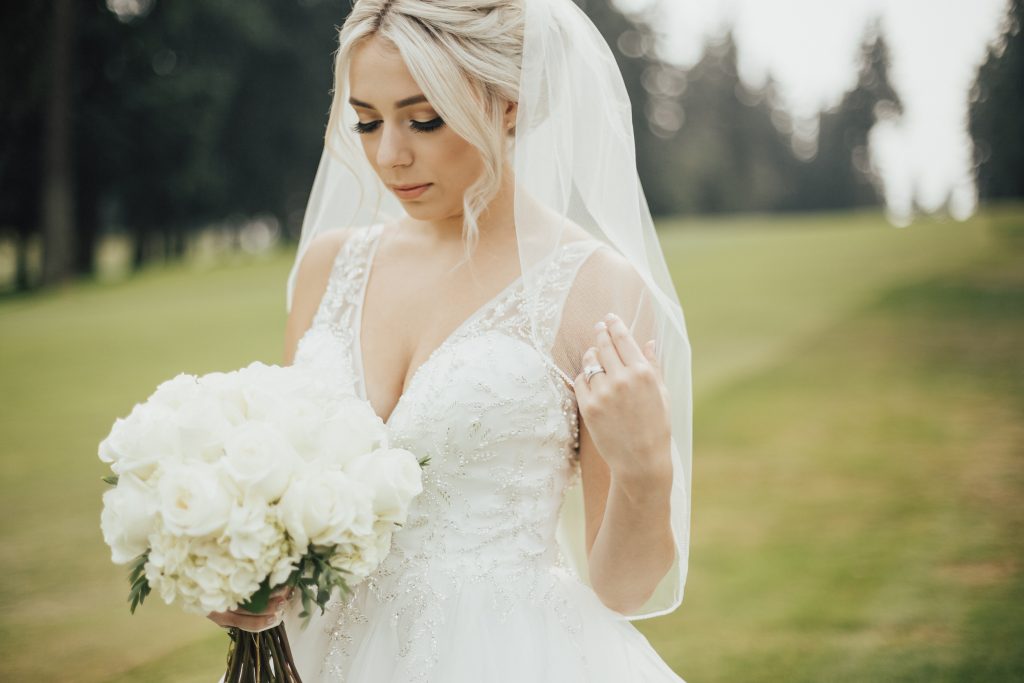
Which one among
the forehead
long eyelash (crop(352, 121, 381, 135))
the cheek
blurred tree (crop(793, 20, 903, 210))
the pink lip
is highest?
the forehead

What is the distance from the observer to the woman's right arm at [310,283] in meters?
2.93

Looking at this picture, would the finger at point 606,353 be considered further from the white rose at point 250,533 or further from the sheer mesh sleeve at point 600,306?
Answer: the white rose at point 250,533

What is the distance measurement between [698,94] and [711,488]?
5573cm

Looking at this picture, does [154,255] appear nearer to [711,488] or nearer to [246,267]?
[246,267]

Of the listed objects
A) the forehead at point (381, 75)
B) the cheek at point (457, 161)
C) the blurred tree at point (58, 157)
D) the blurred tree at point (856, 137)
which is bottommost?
the blurred tree at point (856, 137)

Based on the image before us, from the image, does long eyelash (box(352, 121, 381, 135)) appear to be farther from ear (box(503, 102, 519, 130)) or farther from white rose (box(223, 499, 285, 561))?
white rose (box(223, 499, 285, 561))

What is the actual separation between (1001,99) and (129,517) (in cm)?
1541

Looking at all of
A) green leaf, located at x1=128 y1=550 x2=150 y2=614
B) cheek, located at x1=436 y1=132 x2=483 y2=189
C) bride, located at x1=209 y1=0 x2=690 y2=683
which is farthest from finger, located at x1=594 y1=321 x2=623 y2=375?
green leaf, located at x1=128 y1=550 x2=150 y2=614

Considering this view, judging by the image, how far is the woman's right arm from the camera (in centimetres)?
293

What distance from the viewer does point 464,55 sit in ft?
7.91

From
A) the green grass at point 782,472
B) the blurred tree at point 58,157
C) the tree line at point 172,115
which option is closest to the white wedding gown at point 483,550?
the green grass at point 782,472

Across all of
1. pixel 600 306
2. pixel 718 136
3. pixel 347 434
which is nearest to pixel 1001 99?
pixel 600 306

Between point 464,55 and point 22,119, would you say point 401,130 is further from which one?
point 22,119

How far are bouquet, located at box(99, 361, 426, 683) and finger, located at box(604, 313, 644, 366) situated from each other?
52 cm
